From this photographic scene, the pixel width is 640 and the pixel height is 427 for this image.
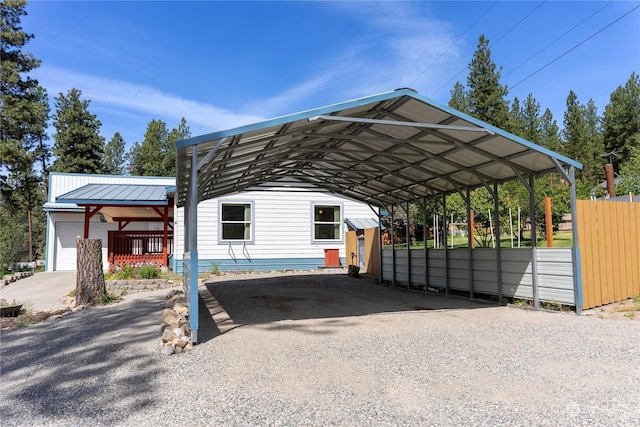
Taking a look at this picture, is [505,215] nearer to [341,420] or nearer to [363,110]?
[363,110]

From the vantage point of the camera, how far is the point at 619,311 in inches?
304

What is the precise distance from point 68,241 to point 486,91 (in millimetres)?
27881

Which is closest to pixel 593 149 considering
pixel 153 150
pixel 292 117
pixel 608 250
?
pixel 608 250

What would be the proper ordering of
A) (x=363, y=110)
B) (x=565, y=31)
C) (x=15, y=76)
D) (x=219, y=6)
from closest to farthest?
1. (x=363, y=110)
2. (x=219, y=6)
3. (x=565, y=31)
4. (x=15, y=76)

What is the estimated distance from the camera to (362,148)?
9562mm

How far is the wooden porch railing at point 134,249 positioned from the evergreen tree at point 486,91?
23919 mm

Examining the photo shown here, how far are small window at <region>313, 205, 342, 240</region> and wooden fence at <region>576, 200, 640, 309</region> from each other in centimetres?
1153

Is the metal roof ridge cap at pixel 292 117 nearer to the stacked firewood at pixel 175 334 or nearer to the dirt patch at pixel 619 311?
the stacked firewood at pixel 175 334

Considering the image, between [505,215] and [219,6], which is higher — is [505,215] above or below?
below

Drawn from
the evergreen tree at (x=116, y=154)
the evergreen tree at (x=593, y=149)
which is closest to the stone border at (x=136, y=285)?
the evergreen tree at (x=593, y=149)

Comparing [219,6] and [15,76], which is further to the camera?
[15,76]

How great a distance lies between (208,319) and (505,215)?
1472cm

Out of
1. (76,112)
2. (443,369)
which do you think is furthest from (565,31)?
(76,112)

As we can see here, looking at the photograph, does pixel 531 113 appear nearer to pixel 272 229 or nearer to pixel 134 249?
pixel 272 229
